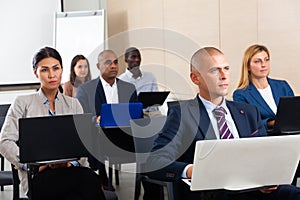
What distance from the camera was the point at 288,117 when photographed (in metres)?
3.93

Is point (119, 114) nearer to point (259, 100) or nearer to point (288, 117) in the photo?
point (259, 100)

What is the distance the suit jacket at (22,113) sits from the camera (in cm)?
357

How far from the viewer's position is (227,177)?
7.57ft

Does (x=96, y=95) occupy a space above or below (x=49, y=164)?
above

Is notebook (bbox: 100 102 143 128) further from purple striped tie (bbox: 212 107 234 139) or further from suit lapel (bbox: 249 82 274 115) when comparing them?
purple striped tie (bbox: 212 107 234 139)

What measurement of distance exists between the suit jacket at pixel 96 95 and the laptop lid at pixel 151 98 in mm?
149

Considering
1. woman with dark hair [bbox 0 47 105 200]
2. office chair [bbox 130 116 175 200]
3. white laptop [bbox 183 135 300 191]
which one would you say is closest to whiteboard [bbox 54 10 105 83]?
office chair [bbox 130 116 175 200]

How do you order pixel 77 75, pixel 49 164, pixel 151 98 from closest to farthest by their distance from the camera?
1. pixel 49 164
2. pixel 151 98
3. pixel 77 75

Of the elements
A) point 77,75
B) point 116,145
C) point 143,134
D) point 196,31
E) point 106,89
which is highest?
point 196,31

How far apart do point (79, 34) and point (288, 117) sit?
217 inches

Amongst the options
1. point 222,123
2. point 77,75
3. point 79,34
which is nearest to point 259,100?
point 222,123

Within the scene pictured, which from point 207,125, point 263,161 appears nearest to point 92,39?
point 207,125

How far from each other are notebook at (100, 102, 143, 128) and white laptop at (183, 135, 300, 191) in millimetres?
2516

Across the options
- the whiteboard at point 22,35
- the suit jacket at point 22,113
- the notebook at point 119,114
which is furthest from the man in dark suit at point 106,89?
the whiteboard at point 22,35
